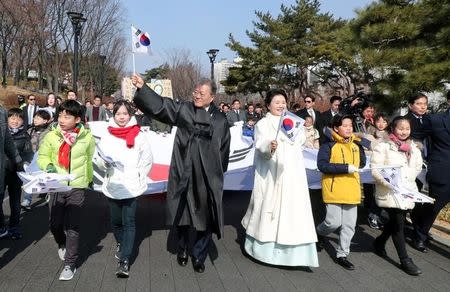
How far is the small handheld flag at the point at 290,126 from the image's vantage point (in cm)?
494

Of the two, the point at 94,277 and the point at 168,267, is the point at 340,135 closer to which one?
the point at 168,267

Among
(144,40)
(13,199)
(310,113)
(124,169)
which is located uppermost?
(144,40)

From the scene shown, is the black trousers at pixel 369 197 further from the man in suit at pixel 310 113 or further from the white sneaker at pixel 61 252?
the white sneaker at pixel 61 252

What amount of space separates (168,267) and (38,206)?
350 cm

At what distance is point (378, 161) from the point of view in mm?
5113

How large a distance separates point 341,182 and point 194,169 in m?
1.51

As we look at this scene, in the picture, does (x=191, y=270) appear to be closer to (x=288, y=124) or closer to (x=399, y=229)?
(x=288, y=124)

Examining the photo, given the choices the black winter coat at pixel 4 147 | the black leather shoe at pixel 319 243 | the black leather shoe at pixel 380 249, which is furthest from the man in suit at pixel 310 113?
the black winter coat at pixel 4 147

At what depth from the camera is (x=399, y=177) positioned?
4922mm

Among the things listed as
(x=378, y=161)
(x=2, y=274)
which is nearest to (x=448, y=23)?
(x=378, y=161)

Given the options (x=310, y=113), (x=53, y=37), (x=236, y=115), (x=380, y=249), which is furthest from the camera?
(x=53, y=37)

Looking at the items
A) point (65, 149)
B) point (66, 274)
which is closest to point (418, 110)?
point (65, 149)

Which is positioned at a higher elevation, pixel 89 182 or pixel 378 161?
pixel 378 161

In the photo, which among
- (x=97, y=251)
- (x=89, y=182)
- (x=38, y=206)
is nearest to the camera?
(x=89, y=182)
